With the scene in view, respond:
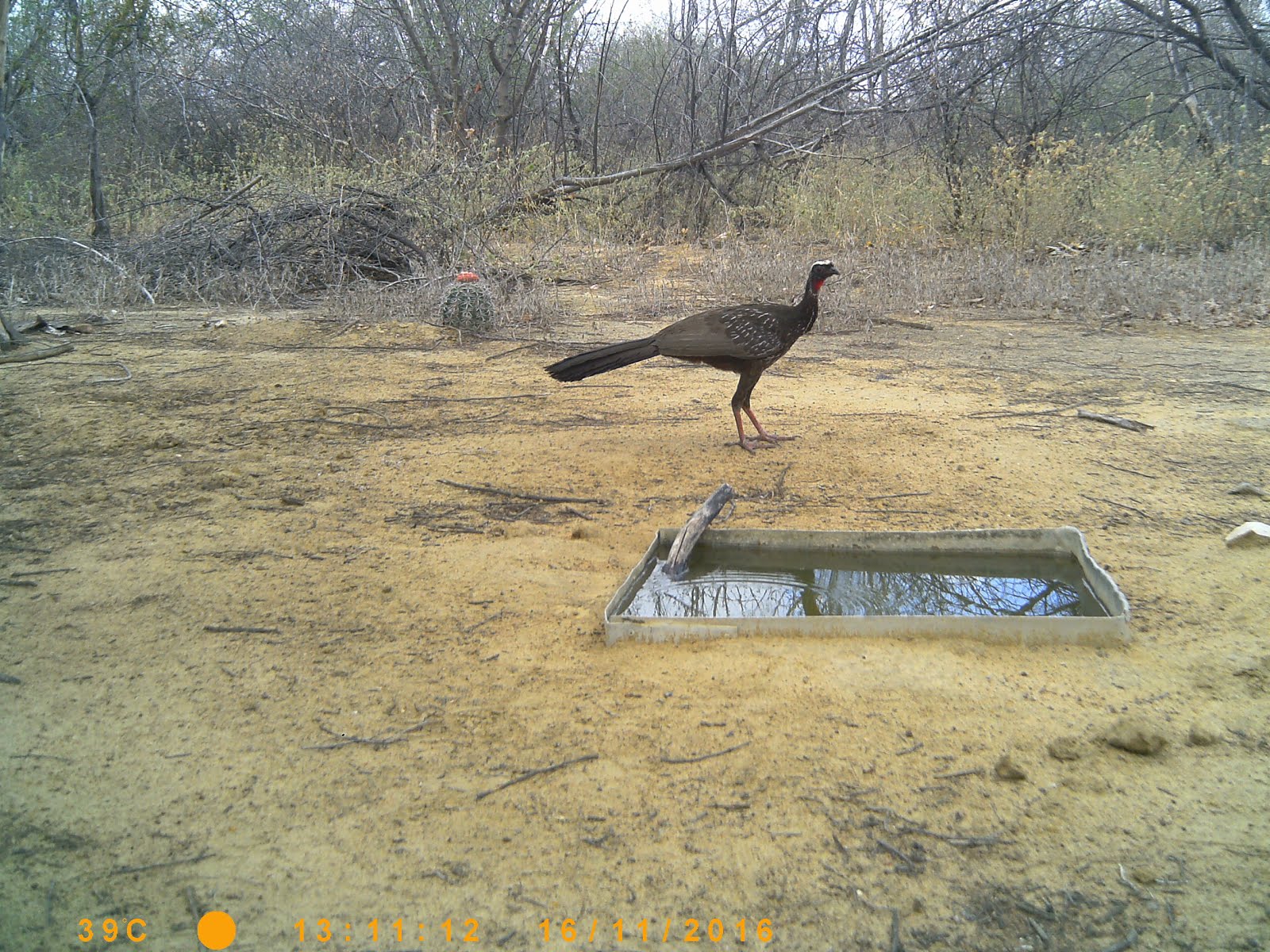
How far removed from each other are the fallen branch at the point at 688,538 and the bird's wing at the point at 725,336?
129cm

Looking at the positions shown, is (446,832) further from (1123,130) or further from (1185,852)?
(1123,130)

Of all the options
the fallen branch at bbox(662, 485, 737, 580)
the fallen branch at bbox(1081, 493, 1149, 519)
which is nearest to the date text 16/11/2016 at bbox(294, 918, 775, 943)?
the fallen branch at bbox(662, 485, 737, 580)

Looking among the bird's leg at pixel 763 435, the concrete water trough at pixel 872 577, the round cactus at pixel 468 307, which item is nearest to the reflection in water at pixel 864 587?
the concrete water trough at pixel 872 577

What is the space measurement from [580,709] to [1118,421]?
3.74m

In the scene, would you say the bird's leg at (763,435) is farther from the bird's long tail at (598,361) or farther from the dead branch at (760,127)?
the dead branch at (760,127)

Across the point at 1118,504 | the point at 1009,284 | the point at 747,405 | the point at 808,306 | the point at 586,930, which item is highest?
the point at 1009,284

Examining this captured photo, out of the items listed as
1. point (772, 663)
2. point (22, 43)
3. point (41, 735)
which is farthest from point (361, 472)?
point (22, 43)

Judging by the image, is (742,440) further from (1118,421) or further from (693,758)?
(693,758)

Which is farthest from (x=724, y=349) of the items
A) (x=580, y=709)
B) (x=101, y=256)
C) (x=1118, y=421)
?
(x=101, y=256)

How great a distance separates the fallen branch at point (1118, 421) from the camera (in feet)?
15.6

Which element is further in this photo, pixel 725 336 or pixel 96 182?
pixel 96 182

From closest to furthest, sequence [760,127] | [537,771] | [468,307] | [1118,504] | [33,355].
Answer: [537,771]
[1118,504]
[33,355]
[468,307]
[760,127]

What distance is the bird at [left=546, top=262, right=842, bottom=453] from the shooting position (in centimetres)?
446

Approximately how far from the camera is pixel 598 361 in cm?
445
